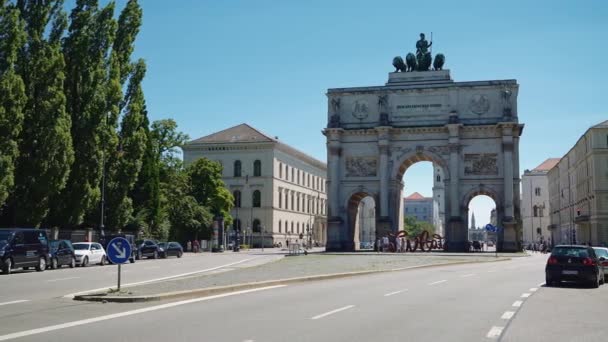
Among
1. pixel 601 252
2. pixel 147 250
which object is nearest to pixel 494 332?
pixel 601 252

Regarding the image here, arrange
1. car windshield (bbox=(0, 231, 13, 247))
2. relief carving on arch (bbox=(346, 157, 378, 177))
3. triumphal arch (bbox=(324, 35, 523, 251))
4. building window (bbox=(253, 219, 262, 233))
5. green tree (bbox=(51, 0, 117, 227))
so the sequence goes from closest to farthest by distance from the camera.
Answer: car windshield (bbox=(0, 231, 13, 247)) < green tree (bbox=(51, 0, 117, 227)) < triumphal arch (bbox=(324, 35, 523, 251)) < relief carving on arch (bbox=(346, 157, 378, 177)) < building window (bbox=(253, 219, 262, 233))

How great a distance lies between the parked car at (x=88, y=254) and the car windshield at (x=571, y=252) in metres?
24.3

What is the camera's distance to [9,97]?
34406 millimetres

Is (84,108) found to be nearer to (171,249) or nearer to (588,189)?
(171,249)

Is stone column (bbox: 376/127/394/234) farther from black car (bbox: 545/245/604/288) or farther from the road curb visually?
black car (bbox: 545/245/604/288)

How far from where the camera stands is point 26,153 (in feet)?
125

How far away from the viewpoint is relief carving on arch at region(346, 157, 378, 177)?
69.4 meters

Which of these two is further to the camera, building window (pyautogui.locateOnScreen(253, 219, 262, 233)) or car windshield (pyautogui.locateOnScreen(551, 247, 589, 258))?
building window (pyautogui.locateOnScreen(253, 219, 262, 233))

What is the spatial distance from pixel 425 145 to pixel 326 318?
57.0 meters

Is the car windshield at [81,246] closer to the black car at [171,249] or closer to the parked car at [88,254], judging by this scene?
the parked car at [88,254]

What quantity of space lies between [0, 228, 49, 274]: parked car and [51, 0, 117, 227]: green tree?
36.9ft

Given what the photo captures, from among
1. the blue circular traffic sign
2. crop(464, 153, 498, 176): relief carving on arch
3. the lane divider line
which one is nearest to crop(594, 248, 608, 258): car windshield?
the lane divider line

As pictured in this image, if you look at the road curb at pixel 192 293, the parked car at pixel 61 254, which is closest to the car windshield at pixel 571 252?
the road curb at pixel 192 293

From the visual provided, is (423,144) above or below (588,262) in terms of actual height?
above
